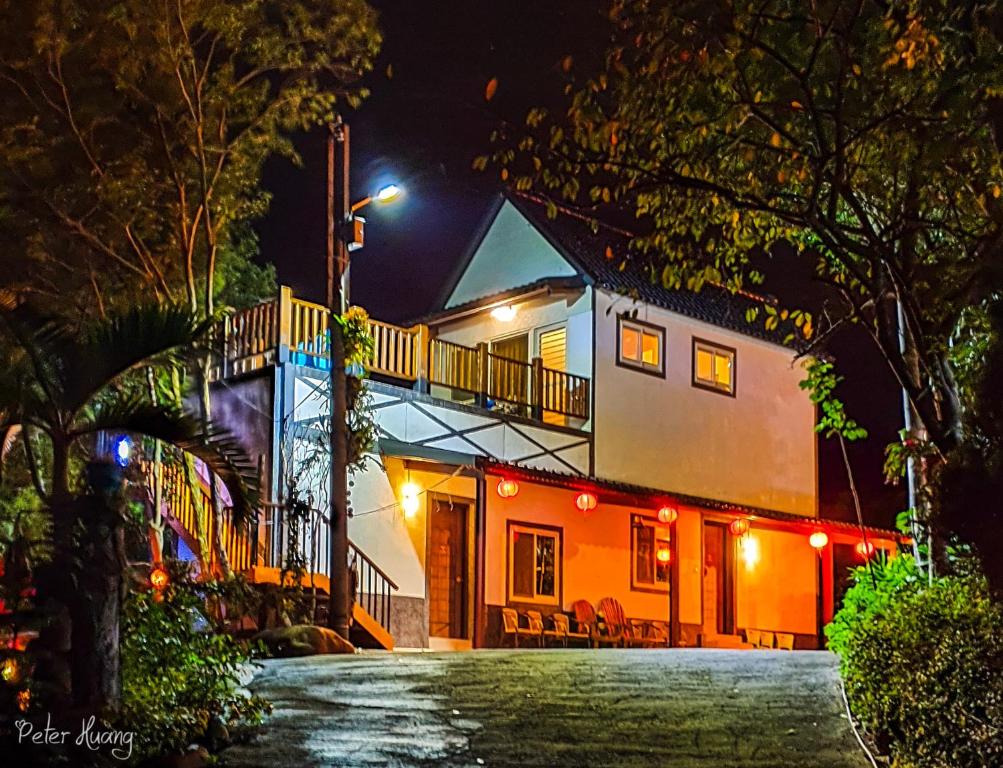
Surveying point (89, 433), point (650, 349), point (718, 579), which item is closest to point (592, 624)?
point (718, 579)

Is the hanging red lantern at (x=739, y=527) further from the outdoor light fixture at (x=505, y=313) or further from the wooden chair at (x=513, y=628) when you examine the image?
the outdoor light fixture at (x=505, y=313)

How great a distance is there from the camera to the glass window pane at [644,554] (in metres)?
23.9

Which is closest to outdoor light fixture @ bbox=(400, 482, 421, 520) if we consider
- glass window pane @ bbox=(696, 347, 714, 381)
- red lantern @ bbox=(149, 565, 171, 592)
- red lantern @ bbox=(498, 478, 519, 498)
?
red lantern @ bbox=(498, 478, 519, 498)

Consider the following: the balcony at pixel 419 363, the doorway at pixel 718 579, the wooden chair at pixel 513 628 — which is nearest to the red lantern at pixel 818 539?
the doorway at pixel 718 579

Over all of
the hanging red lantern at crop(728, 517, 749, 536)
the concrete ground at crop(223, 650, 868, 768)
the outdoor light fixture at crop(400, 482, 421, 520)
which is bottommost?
the concrete ground at crop(223, 650, 868, 768)

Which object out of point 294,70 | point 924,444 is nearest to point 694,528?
point 294,70

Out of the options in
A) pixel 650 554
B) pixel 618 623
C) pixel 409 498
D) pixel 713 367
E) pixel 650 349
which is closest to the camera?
pixel 409 498

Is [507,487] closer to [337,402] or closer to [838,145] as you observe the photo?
[337,402]

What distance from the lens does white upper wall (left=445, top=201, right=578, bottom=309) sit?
81.1ft

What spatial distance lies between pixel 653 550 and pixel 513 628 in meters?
4.81

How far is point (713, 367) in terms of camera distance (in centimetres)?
2642

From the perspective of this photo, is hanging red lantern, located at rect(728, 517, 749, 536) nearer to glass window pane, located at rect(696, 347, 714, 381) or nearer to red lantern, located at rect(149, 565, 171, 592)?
glass window pane, located at rect(696, 347, 714, 381)

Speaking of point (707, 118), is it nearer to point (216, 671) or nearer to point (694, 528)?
point (216, 671)

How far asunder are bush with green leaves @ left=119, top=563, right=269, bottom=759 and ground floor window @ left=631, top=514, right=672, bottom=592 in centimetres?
1485
